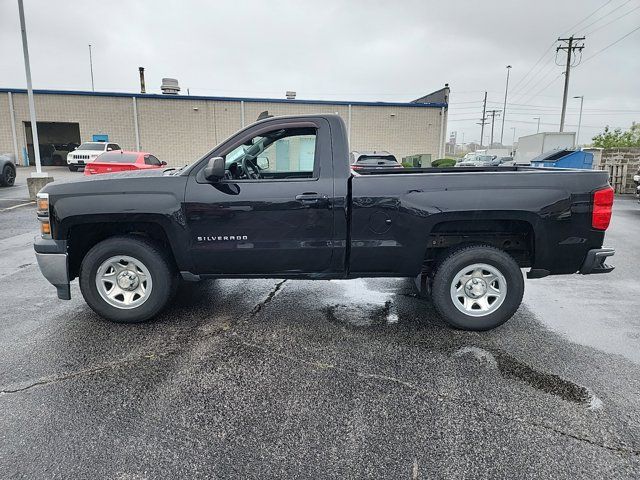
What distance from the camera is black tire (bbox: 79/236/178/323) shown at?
4152 mm

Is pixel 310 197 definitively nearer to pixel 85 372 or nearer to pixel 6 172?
pixel 85 372

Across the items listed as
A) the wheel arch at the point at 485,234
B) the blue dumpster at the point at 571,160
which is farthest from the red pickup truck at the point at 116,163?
the blue dumpster at the point at 571,160

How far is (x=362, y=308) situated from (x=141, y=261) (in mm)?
2333

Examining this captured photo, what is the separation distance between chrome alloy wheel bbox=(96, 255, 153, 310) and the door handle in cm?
163

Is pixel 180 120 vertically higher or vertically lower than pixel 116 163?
higher

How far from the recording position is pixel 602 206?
3975mm

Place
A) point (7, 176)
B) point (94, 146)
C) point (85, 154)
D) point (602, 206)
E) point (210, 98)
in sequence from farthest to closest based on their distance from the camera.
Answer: point (210, 98), point (94, 146), point (85, 154), point (7, 176), point (602, 206)

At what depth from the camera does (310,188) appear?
159 inches

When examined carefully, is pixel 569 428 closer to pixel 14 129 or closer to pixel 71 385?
pixel 71 385

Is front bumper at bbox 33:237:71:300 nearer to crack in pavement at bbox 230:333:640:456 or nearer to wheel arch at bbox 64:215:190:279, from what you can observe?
wheel arch at bbox 64:215:190:279

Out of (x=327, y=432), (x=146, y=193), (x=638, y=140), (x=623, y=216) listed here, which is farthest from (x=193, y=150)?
(x=638, y=140)

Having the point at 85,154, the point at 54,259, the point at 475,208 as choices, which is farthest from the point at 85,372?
the point at 85,154

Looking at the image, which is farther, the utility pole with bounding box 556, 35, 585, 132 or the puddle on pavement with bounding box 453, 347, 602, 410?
the utility pole with bounding box 556, 35, 585, 132

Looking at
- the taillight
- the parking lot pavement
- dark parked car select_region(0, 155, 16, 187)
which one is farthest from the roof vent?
the taillight
